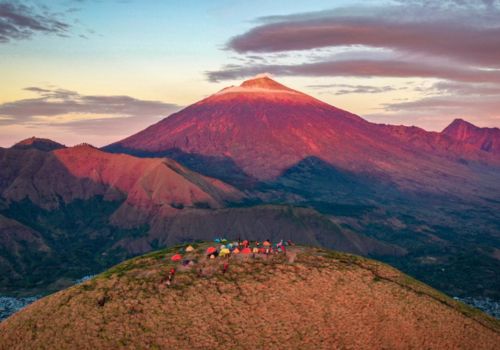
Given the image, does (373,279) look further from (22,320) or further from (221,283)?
(22,320)

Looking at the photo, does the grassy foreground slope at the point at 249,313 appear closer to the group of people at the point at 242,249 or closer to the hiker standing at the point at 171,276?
the hiker standing at the point at 171,276

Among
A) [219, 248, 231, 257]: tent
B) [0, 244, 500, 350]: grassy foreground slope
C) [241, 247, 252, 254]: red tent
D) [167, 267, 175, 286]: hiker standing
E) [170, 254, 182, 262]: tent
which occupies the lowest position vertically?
[0, 244, 500, 350]: grassy foreground slope

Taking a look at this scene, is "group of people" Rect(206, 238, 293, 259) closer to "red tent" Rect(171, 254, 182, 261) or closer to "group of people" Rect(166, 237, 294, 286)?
"group of people" Rect(166, 237, 294, 286)

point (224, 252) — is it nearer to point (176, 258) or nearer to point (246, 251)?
point (246, 251)

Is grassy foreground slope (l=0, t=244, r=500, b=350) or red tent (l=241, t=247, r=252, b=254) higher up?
red tent (l=241, t=247, r=252, b=254)

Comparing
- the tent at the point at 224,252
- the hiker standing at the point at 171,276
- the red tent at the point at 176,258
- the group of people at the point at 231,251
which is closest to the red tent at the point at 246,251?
the group of people at the point at 231,251

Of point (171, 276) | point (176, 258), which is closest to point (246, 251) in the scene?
point (176, 258)

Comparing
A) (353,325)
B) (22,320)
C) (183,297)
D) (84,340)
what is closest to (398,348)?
(353,325)

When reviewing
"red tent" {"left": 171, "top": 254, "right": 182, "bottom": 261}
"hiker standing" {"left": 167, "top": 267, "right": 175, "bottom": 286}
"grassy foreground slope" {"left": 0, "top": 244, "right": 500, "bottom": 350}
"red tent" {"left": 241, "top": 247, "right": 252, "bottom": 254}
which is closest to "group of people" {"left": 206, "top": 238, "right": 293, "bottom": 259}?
"red tent" {"left": 241, "top": 247, "right": 252, "bottom": 254}
